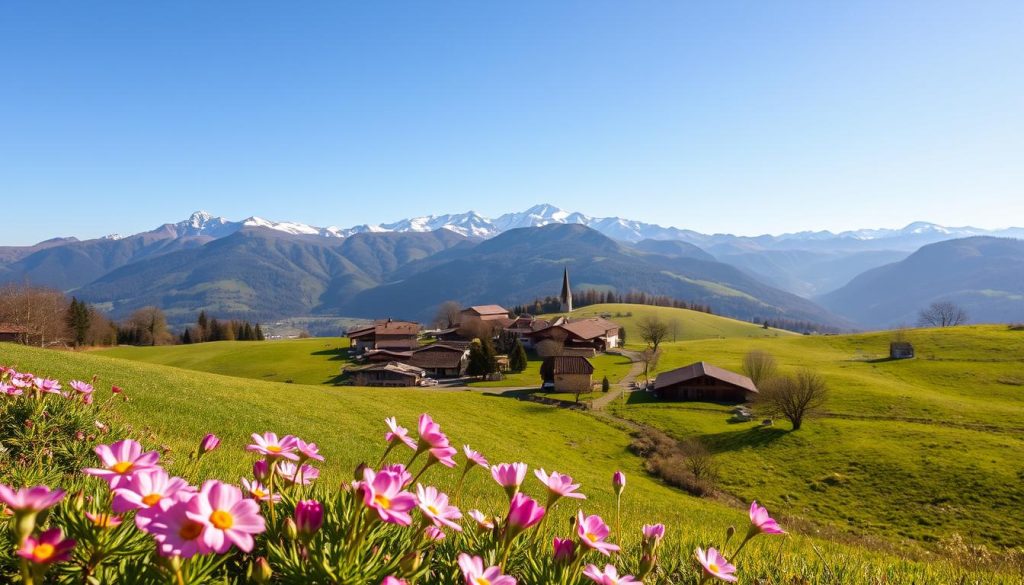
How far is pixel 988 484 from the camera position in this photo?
37.3 m

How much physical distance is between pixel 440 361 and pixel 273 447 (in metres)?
95.1

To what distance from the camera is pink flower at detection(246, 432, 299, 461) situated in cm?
270

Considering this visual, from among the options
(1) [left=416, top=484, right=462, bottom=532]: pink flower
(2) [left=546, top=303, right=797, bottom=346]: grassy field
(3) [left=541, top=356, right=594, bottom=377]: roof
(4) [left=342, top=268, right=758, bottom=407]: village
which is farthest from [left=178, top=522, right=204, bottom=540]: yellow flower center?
(2) [left=546, top=303, right=797, bottom=346]: grassy field

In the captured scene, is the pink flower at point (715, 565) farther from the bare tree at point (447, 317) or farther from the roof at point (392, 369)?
the bare tree at point (447, 317)

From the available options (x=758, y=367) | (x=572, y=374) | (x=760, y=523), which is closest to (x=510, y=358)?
(x=572, y=374)

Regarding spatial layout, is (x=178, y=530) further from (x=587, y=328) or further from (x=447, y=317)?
(x=447, y=317)

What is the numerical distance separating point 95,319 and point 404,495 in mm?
150024

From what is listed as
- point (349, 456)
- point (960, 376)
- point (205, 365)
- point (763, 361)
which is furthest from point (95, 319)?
point (960, 376)

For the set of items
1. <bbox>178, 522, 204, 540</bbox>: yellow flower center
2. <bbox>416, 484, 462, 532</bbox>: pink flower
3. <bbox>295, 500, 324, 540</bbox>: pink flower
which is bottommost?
<bbox>416, 484, 462, 532</bbox>: pink flower

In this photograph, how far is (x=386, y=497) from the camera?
2.31m

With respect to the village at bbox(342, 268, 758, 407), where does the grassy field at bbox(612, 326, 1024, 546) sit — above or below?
below

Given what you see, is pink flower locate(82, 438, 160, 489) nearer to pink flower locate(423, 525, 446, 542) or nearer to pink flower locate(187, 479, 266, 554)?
pink flower locate(187, 479, 266, 554)

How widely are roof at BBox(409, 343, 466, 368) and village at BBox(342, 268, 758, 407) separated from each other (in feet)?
0.64

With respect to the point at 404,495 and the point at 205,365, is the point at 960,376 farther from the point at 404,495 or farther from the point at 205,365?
the point at 205,365
